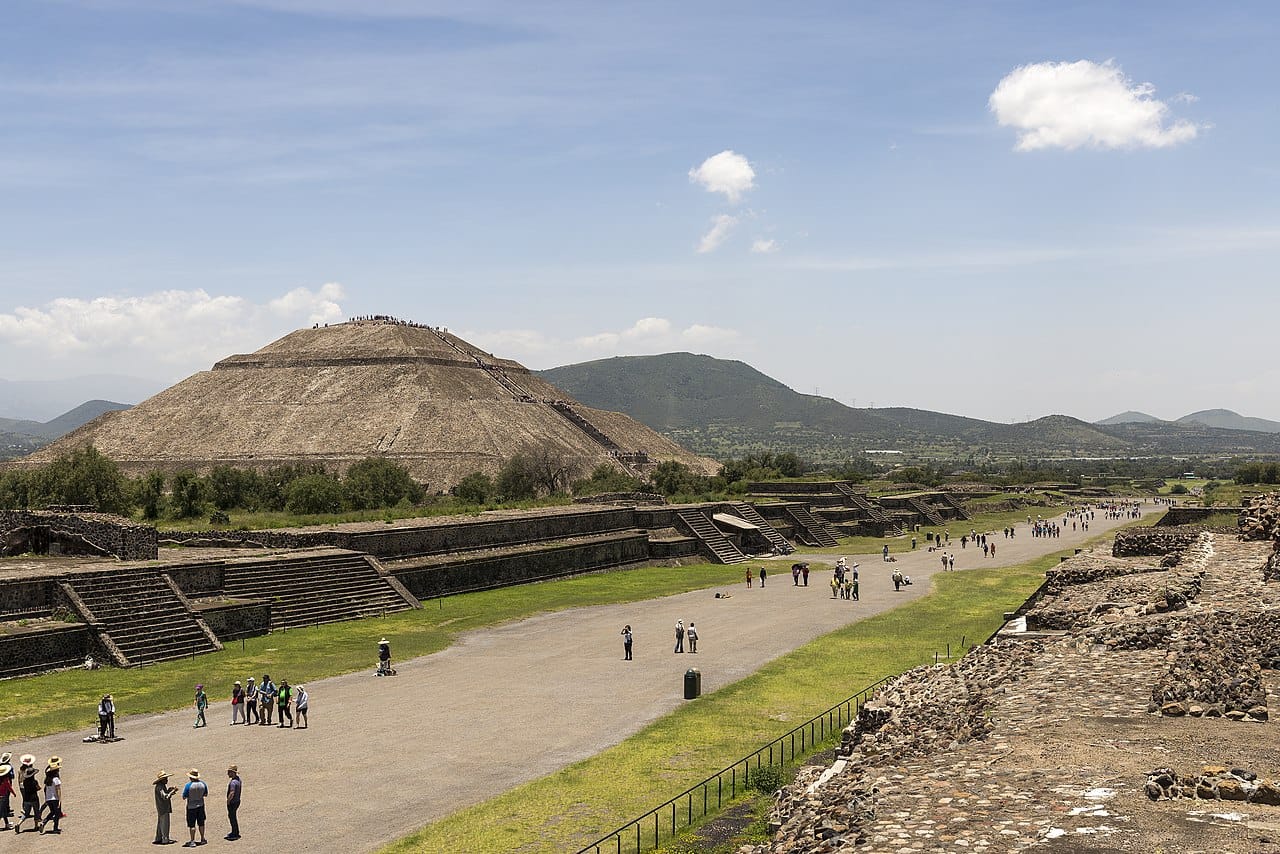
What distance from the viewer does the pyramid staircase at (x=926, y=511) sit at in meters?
83.1

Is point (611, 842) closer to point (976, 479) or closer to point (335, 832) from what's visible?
point (335, 832)

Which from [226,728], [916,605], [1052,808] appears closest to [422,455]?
[916,605]

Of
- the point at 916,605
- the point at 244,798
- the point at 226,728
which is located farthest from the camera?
the point at 916,605

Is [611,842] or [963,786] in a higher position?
[963,786]

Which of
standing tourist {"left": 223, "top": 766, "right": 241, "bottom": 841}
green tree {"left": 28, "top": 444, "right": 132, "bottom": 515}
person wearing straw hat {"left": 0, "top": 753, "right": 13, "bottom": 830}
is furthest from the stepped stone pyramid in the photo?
standing tourist {"left": 223, "top": 766, "right": 241, "bottom": 841}

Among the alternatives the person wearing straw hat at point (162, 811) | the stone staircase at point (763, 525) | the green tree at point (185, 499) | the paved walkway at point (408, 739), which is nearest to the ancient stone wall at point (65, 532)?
the paved walkway at point (408, 739)

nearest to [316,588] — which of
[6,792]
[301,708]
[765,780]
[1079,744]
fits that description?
[301,708]

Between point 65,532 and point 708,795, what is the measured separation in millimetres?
29894

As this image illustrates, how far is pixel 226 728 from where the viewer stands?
2130 cm

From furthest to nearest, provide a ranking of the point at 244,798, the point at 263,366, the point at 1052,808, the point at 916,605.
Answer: the point at 263,366
the point at 916,605
the point at 244,798
the point at 1052,808

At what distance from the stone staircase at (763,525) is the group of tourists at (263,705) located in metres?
41.0

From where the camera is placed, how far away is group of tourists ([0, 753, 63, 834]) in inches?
607

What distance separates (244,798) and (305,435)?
318 ft

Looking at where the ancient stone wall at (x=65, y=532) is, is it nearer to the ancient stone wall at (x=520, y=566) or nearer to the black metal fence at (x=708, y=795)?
the ancient stone wall at (x=520, y=566)
